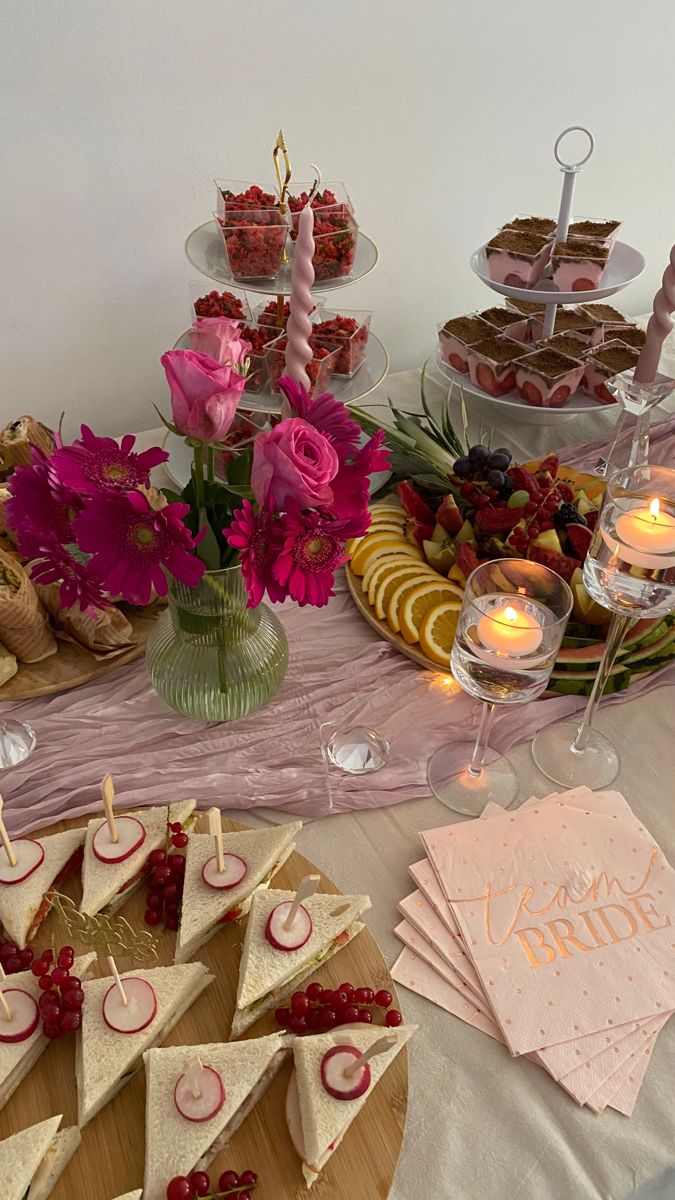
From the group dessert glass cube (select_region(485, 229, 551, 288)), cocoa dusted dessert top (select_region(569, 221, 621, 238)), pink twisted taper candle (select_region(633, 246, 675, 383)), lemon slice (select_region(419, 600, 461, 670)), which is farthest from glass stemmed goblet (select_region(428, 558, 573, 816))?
cocoa dusted dessert top (select_region(569, 221, 621, 238))

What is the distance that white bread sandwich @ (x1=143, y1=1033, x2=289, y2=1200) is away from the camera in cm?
74

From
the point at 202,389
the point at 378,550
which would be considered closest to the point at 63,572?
the point at 202,389

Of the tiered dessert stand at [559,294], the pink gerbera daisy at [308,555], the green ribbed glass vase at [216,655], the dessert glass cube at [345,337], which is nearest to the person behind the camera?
the pink gerbera daisy at [308,555]

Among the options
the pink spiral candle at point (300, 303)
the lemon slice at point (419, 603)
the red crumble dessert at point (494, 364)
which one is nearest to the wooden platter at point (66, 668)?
the lemon slice at point (419, 603)

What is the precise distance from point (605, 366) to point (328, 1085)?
1.27 m

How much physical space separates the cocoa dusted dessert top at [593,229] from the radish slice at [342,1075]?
143 centimetres

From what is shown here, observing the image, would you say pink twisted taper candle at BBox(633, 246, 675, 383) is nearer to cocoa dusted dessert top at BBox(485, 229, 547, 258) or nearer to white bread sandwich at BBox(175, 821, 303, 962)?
cocoa dusted dessert top at BBox(485, 229, 547, 258)

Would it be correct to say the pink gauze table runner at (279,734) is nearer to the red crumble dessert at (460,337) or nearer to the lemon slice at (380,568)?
the lemon slice at (380,568)

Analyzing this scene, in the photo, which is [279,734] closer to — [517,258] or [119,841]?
[119,841]

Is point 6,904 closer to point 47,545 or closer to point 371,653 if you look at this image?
point 47,545

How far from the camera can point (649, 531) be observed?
0.96 meters

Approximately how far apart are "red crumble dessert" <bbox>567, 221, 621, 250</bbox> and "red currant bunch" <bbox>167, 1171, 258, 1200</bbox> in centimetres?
151

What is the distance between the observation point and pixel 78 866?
966mm

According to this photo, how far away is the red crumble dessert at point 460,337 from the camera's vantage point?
1.67 meters
